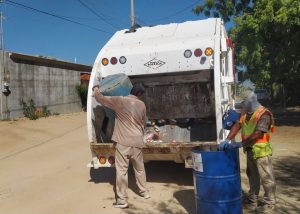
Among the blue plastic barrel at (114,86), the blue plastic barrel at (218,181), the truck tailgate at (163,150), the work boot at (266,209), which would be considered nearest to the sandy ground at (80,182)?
the work boot at (266,209)

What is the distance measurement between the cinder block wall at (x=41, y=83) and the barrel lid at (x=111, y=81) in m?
9.78

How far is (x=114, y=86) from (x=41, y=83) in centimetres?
1272

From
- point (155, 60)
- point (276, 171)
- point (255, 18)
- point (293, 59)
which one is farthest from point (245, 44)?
point (155, 60)

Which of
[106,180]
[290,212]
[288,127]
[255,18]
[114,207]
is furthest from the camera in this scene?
[288,127]

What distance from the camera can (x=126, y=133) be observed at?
5.91m

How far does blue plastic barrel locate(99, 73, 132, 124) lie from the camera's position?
6172mm

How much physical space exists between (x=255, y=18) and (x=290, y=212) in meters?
10.3

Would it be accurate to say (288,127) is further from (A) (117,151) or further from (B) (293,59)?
(A) (117,151)

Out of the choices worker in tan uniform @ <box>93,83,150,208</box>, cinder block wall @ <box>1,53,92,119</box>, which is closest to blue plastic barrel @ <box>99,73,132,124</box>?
worker in tan uniform @ <box>93,83,150,208</box>

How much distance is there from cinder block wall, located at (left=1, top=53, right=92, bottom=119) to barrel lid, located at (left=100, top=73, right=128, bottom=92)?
32.1ft

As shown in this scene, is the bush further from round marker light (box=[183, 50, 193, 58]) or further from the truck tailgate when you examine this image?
round marker light (box=[183, 50, 193, 58])

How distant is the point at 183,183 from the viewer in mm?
6926

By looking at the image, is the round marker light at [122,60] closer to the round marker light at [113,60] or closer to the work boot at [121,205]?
the round marker light at [113,60]

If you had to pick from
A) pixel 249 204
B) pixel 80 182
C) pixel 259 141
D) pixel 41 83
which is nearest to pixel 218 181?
pixel 259 141
